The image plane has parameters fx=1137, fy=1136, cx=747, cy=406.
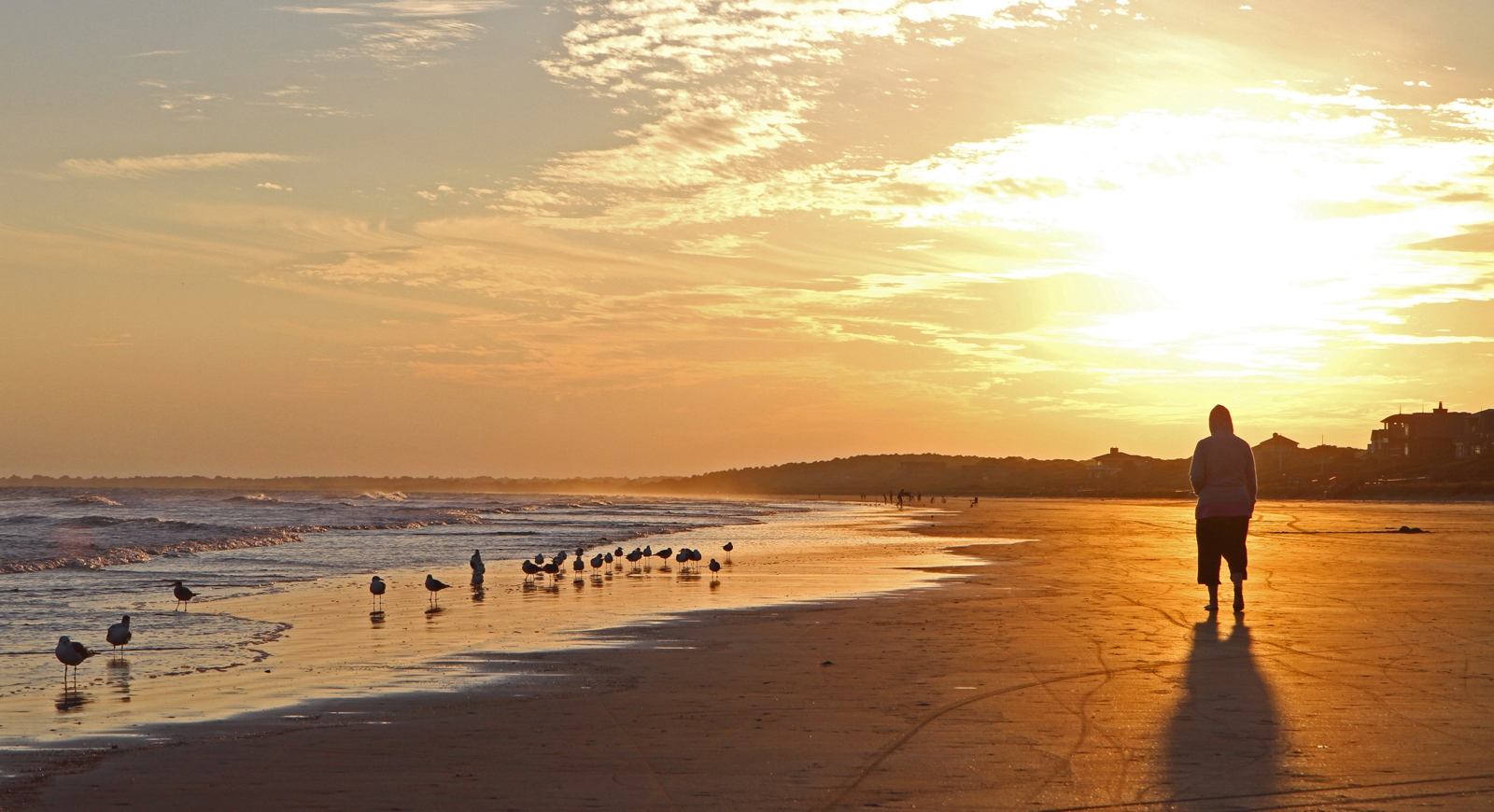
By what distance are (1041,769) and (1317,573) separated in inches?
595

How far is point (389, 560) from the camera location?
2677cm

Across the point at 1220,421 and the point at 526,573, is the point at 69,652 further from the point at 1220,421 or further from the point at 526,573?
the point at 526,573

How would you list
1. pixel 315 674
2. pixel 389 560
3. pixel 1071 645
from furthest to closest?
1. pixel 389 560
2. pixel 1071 645
3. pixel 315 674

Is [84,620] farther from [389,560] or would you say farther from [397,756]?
[389,560]

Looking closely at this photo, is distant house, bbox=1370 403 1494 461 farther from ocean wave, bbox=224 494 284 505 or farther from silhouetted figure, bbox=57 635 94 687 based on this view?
silhouetted figure, bbox=57 635 94 687

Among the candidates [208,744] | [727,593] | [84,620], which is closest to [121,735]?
[208,744]

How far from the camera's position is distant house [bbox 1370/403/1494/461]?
12244 centimetres

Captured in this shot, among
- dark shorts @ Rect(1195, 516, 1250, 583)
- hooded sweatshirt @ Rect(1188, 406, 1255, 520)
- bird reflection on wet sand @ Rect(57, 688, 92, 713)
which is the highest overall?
hooded sweatshirt @ Rect(1188, 406, 1255, 520)

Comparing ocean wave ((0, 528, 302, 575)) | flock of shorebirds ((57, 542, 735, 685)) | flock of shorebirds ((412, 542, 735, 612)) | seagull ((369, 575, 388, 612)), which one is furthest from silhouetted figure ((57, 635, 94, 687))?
ocean wave ((0, 528, 302, 575))

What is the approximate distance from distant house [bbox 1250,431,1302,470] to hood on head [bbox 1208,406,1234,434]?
164227 millimetres

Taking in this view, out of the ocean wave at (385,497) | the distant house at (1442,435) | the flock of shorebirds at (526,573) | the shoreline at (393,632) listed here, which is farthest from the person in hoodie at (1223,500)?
the distant house at (1442,435)

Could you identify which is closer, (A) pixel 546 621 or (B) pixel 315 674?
(B) pixel 315 674

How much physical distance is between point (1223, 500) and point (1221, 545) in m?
0.51

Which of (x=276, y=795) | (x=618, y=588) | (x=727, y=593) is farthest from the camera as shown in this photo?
(x=618, y=588)
